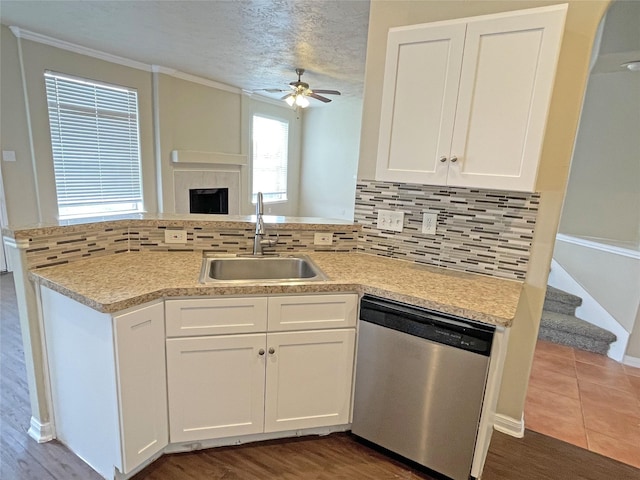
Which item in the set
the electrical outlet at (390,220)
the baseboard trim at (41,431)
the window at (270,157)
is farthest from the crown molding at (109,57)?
the electrical outlet at (390,220)

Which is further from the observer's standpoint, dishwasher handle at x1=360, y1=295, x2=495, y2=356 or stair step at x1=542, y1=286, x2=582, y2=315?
stair step at x1=542, y1=286, x2=582, y2=315

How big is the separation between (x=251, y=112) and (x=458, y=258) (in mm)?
5561

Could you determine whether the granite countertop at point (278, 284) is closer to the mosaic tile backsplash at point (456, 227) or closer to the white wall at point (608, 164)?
the mosaic tile backsplash at point (456, 227)

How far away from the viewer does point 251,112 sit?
6.58 metres

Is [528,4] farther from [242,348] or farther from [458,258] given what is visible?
[242,348]

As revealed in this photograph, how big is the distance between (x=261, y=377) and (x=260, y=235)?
0.78 metres

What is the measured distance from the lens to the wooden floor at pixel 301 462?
65.6 inches

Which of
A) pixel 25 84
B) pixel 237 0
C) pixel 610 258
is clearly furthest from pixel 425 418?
pixel 25 84

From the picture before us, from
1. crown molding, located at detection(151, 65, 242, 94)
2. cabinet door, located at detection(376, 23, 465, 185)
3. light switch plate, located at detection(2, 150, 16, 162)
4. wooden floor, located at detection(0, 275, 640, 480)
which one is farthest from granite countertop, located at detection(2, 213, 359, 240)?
crown molding, located at detection(151, 65, 242, 94)

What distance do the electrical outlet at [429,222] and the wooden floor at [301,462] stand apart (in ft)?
3.98

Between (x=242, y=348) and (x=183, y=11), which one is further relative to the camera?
(x=183, y=11)

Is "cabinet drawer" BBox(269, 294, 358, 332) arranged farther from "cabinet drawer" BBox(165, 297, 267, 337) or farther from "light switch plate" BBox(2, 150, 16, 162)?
"light switch plate" BBox(2, 150, 16, 162)

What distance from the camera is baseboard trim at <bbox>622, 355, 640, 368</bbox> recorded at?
288 centimetres

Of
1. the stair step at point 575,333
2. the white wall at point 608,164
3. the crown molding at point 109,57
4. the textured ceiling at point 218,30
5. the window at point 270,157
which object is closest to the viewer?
the textured ceiling at point 218,30
